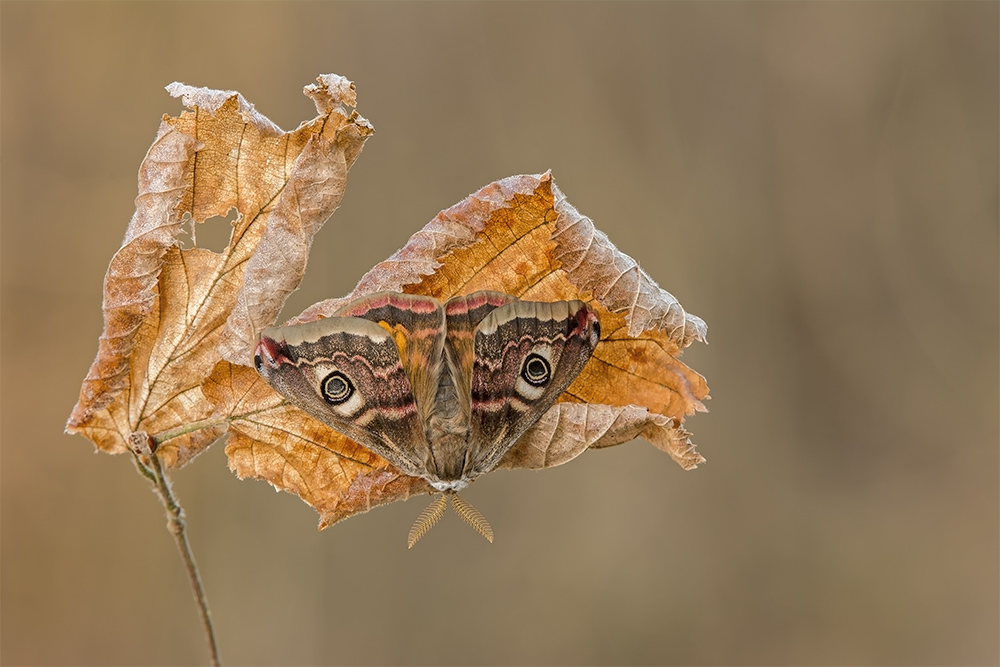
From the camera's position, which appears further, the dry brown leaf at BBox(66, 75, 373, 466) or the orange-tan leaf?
the orange-tan leaf

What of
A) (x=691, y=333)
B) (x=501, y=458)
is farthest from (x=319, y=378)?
(x=691, y=333)

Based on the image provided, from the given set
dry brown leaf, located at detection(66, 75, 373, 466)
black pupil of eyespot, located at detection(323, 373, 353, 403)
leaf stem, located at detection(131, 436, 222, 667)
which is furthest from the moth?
leaf stem, located at detection(131, 436, 222, 667)

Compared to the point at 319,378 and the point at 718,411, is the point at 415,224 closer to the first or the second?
the point at 718,411

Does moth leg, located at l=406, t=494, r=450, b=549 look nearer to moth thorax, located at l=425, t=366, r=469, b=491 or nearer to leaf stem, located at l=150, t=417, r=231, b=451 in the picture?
moth thorax, located at l=425, t=366, r=469, b=491

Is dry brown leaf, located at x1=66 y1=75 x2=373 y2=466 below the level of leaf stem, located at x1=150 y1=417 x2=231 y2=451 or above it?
above

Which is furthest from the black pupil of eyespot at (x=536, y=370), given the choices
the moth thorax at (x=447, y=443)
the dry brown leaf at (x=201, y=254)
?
the dry brown leaf at (x=201, y=254)

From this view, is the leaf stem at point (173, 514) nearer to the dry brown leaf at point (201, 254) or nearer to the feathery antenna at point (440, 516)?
the dry brown leaf at point (201, 254)
